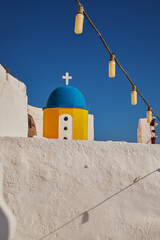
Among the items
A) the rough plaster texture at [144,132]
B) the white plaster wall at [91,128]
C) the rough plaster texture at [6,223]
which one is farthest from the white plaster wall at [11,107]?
the rough plaster texture at [144,132]

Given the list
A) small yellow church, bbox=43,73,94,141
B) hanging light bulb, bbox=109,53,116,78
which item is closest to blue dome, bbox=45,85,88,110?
small yellow church, bbox=43,73,94,141

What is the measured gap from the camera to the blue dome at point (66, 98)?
808cm

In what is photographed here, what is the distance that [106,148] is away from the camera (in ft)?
13.0

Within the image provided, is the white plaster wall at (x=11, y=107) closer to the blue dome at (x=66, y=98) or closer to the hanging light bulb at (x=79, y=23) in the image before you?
the hanging light bulb at (x=79, y=23)

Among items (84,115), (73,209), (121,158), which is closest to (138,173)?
(121,158)

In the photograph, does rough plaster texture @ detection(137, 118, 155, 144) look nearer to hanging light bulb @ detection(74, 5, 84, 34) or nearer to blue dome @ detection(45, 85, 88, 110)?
blue dome @ detection(45, 85, 88, 110)

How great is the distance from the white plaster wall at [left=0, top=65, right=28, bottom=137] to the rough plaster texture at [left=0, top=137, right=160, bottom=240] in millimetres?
549

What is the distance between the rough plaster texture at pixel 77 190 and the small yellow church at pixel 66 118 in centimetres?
399

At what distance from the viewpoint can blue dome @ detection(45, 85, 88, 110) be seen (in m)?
8.08

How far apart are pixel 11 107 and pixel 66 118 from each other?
141 inches

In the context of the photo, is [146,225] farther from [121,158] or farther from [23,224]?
[23,224]

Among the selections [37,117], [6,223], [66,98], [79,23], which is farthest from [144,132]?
[79,23]

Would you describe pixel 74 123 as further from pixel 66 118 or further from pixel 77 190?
pixel 77 190

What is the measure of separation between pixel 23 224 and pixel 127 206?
5.19 ft
